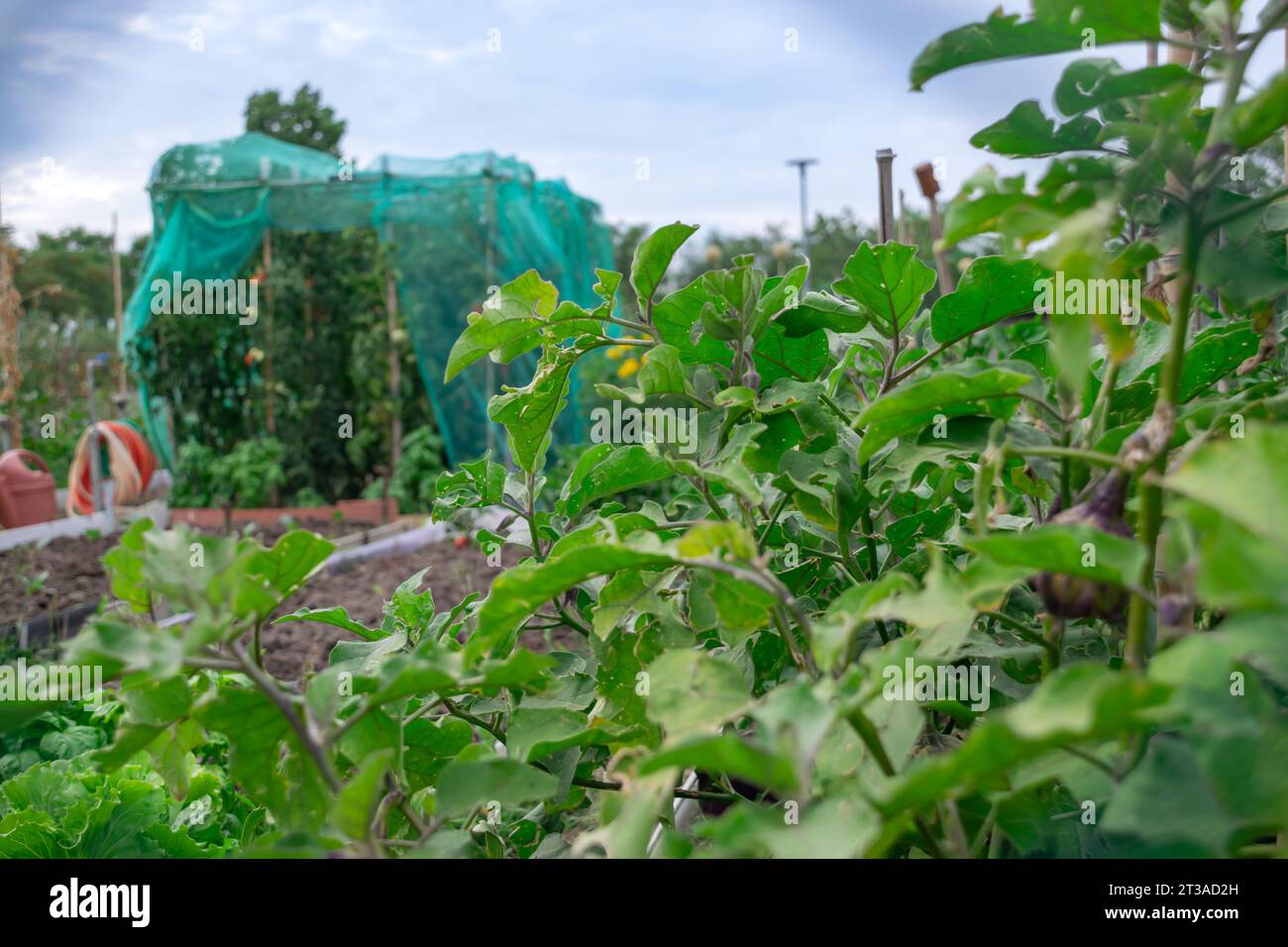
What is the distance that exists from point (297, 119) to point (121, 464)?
510 inches

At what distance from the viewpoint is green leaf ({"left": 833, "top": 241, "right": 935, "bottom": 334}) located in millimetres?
939

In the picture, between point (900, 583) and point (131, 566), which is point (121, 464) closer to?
point (131, 566)

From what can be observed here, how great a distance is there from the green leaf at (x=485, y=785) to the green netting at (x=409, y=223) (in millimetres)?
7886

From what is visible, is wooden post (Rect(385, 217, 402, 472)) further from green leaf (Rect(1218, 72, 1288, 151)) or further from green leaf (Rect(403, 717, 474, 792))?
green leaf (Rect(1218, 72, 1288, 151))

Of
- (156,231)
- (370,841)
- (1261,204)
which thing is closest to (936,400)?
(1261,204)

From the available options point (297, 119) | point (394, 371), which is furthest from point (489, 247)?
point (297, 119)

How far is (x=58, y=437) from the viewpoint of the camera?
34.8 feet

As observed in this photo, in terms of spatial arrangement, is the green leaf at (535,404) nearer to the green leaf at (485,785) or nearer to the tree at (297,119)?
the green leaf at (485,785)

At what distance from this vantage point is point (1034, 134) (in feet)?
2.51

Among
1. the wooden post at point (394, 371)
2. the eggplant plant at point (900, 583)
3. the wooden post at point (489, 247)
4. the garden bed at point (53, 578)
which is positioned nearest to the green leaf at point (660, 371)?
the eggplant plant at point (900, 583)

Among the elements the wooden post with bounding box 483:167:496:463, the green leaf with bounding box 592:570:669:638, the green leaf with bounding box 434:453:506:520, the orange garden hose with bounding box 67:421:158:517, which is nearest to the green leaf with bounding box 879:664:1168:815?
the green leaf with bounding box 592:570:669:638

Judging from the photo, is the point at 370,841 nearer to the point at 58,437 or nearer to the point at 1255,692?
the point at 1255,692

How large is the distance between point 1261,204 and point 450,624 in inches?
30.0

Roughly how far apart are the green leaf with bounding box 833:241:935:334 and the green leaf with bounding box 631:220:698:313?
→ 0.54ft
